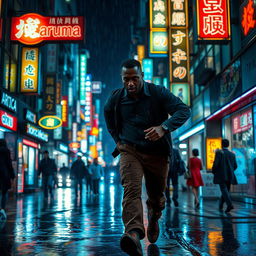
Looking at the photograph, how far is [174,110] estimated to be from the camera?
4191 mm

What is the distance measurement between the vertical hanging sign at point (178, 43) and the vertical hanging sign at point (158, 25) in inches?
27.7

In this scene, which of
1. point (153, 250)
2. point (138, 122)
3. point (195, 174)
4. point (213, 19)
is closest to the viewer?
point (138, 122)

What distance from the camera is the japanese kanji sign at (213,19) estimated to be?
46.2 ft

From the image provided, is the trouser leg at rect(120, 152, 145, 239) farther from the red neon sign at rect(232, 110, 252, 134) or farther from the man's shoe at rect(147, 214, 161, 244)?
the red neon sign at rect(232, 110, 252, 134)

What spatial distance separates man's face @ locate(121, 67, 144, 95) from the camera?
4027 millimetres

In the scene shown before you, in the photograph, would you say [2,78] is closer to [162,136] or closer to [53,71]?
[53,71]

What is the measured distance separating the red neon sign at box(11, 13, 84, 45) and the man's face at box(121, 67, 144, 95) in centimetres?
1266

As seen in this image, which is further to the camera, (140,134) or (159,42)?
(159,42)

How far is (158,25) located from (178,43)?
1.82 m

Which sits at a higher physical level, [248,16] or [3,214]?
[248,16]

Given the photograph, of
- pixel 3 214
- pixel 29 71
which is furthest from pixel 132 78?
pixel 29 71

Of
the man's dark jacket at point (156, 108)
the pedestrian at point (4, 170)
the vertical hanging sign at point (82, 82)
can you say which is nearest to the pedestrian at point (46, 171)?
the pedestrian at point (4, 170)

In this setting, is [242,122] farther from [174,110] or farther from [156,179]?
[174,110]

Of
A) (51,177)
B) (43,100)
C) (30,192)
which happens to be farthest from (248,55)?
(43,100)
